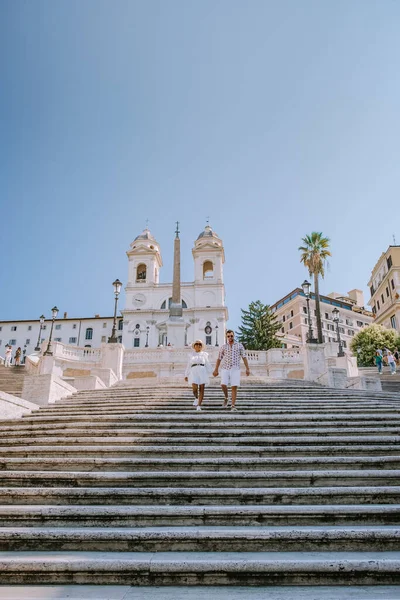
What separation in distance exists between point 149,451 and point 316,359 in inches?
540

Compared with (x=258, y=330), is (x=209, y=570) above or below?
below

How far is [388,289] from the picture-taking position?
175 feet

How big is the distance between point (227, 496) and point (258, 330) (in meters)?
48.2

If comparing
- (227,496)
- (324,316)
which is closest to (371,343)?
(227,496)

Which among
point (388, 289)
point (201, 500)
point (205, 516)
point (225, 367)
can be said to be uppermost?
point (388, 289)

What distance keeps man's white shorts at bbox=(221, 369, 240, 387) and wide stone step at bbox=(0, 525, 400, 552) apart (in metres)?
4.52

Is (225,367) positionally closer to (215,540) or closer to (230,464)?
(230,464)

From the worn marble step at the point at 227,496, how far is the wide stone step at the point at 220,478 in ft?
0.85

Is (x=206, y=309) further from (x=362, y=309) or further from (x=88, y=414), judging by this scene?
(x=88, y=414)

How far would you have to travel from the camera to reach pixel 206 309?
5800 cm

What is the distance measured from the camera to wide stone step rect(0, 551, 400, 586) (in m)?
3.63

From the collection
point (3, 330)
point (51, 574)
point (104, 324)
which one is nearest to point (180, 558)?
point (51, 574)

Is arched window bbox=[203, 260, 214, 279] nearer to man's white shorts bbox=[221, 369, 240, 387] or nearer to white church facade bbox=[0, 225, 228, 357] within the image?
white church facade bbox=[0, 225, 228, 357]

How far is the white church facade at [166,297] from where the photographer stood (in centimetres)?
5731
